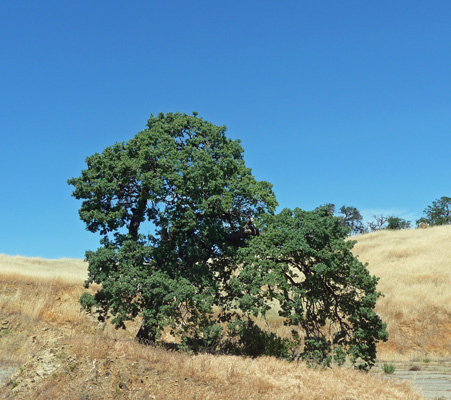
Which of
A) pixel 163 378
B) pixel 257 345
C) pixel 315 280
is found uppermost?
pixel 315 280

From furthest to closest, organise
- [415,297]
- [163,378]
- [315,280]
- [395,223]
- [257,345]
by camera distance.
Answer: [395,223] < [415,297] < [257,345] < [315,280] < [163,378]

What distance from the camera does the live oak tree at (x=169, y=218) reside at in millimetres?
22766

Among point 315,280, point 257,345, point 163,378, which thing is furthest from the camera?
point 257,345

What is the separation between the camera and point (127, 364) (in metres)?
16.4

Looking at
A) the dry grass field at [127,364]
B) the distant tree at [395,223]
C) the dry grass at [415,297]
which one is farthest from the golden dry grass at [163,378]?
the distant tree at [395,223]

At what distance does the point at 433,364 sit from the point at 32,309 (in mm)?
27748

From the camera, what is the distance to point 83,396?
14742 mm

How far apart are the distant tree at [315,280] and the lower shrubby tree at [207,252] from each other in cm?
6

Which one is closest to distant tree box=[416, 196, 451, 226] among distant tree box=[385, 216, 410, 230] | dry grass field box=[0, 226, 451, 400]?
distant tree box=[385, 216, 410, 230]

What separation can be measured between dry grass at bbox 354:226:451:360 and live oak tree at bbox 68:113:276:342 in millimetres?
16355

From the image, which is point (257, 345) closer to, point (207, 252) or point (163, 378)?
point (207, 252)

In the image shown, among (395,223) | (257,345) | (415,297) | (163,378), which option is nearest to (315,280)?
(257,345)

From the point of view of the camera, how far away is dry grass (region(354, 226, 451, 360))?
3394 centimetres

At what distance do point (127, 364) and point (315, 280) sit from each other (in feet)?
36.2
